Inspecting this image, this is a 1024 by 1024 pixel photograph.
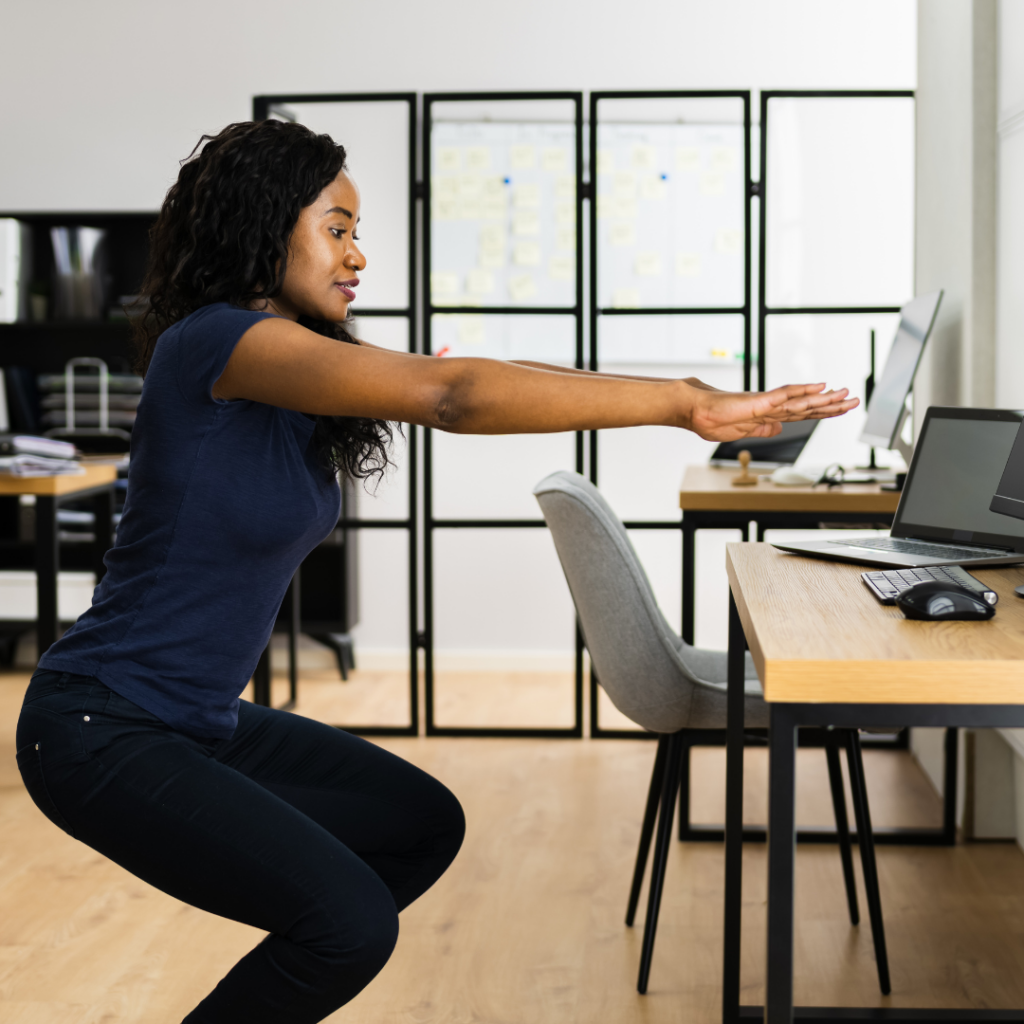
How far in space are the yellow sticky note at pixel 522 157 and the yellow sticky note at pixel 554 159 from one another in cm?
4

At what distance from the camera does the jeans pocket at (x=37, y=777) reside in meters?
1.21

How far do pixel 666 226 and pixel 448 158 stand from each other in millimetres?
726

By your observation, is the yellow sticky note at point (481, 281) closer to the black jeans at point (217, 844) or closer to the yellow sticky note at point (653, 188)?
the yellow sticky note at point (653, 188)

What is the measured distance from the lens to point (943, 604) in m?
1.21

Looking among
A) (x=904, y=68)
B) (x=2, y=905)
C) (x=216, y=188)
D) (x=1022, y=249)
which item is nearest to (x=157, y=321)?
(x=216, y=188)

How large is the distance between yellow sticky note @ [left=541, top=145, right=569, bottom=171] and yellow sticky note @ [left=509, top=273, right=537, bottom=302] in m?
0.34

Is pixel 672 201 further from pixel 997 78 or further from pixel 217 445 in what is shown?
pixel 217 445

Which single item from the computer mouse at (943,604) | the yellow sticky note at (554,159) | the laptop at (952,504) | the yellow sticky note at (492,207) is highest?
the yellow sticky note at (554,159)

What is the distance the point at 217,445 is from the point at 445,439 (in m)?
2.43

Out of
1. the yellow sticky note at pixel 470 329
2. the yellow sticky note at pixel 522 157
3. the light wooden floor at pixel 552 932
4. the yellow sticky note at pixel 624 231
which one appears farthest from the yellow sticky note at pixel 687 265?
the light wooden floor at pixel 552 932

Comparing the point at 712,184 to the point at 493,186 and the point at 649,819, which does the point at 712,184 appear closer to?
the point at 493,186

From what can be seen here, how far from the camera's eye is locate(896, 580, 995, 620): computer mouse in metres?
1.21

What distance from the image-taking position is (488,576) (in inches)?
144

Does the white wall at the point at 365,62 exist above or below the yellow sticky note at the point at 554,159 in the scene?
above
